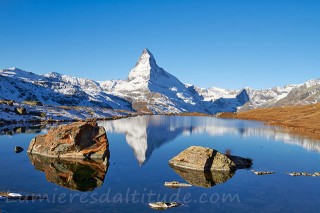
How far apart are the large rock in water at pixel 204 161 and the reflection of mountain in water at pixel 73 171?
13.2 metres

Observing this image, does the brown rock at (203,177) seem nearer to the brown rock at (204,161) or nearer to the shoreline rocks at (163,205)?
the brown rock at (204,161)

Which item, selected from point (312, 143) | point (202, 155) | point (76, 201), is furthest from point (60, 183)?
point (312, 143)

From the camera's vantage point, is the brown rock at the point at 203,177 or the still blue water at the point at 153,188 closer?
the still blue water at the point at 153,188

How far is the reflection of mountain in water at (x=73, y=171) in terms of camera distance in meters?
49.0

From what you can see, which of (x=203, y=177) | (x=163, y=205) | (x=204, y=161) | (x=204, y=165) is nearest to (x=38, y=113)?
(x=204, y=161)

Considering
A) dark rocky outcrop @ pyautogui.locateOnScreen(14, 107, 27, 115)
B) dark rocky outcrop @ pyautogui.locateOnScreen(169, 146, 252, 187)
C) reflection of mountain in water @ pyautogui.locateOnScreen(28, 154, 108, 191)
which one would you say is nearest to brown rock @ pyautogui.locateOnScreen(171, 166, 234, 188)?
dark rocky outcrop @ pyautogui.locateOnScreen(169, 146, 252, 187)

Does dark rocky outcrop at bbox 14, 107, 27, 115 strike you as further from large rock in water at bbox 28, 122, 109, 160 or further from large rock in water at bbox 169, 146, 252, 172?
large rock in water at bbox 169, 146, 252, 172

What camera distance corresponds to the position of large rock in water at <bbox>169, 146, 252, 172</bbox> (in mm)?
59812

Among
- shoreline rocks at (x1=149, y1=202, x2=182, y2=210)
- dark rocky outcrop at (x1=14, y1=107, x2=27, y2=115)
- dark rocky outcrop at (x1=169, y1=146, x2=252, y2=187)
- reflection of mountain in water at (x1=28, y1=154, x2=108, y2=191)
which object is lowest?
shoreline rocks at (x1=149, y1=202, x2=182, y2=210)

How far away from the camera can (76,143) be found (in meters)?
68.1

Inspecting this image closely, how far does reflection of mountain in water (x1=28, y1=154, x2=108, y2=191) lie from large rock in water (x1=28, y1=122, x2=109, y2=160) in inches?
83.5

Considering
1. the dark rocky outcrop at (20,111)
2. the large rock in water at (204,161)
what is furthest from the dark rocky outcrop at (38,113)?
the large rock in water at (204,161)

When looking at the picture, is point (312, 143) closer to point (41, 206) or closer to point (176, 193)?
point (176, 193)

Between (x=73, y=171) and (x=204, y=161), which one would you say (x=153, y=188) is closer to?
(x=204, y=161)
